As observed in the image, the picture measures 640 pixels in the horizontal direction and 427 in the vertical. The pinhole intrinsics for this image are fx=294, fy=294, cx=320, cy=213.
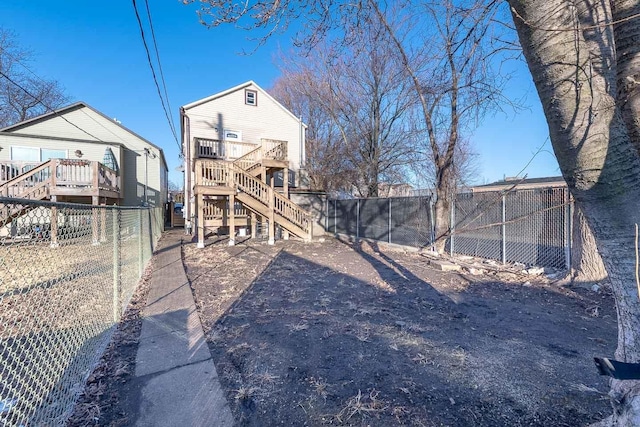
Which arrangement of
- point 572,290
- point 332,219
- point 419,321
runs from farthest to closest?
point 332,219 → point 572,290 → point 419,321

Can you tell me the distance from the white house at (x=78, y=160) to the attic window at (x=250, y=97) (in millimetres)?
5877

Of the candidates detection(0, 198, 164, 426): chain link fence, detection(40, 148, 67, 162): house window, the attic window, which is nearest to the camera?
detection(0, 198, 164, 426): chain link fence

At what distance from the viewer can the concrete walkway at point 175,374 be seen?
6.57 feet

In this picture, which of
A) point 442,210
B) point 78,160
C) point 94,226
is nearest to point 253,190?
point 78,160

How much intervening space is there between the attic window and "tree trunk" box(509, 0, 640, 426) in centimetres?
1546

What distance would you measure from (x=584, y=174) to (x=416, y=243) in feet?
26.4

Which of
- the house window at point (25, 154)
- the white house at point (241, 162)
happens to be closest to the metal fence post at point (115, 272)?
the white house at point (241, 162)

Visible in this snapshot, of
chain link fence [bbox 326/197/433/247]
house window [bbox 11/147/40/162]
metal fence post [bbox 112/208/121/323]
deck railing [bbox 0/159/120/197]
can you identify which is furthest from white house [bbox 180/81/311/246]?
metal fence post [bbox 112/208/121/323]

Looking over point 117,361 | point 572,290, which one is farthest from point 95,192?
point 572,290

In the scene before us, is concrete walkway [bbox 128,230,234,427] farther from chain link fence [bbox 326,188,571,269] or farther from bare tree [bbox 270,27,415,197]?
bare tree [bbox 270,27,415,197]

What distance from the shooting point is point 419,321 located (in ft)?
12.3

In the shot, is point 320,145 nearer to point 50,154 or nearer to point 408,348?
point 50,154

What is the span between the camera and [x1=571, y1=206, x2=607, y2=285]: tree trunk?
4.97m

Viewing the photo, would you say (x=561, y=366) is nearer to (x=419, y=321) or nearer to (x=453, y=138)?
(x=419, y=321)
